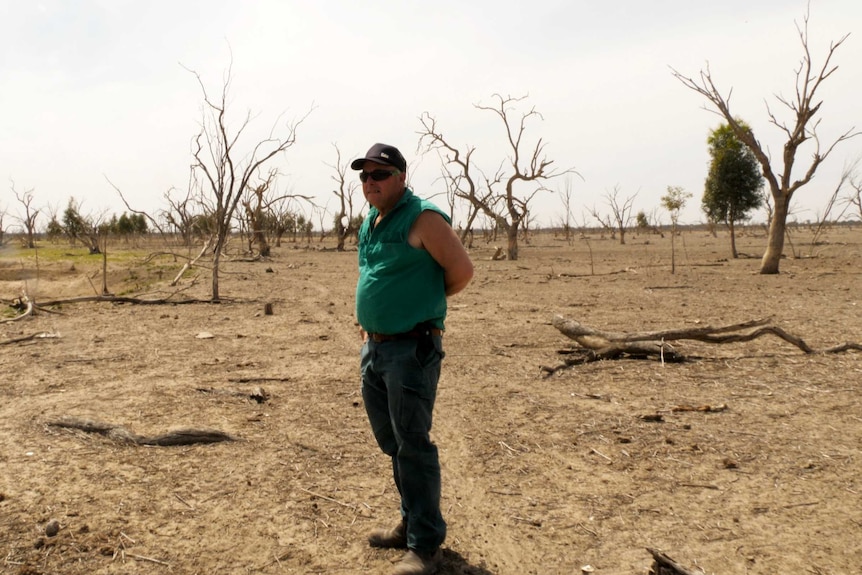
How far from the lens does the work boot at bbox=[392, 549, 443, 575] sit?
249 cm

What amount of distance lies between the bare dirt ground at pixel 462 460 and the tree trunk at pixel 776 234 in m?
7.72

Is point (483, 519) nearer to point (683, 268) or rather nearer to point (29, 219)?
point (683, 268)

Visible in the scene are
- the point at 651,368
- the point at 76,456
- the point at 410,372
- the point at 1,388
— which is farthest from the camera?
the point at 651,368

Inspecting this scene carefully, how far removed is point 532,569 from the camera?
8.57 feet

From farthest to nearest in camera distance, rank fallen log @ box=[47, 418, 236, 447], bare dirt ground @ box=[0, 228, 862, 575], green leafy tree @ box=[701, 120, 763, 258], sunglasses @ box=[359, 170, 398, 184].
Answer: green leafy tree @ box=[701, 120, 763, 258] < fallen log @ box=[47, 418, 236, 447] < bare dirt ground @ box=[0, 228, 862, 575] < sunglasses @ box=[359, 170, 398, 184]

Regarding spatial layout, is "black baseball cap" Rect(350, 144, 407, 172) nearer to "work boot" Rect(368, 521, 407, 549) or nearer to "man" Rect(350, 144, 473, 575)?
"man" Rect(350, 144, 473, 575)

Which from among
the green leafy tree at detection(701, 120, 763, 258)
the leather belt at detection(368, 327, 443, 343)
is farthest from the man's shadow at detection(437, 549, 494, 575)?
the green leafy tree at detection(701, 120, 763, 258)

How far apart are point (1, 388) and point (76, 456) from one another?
226 centimetres

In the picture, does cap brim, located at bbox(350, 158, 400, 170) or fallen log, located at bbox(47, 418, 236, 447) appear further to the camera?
fallen log, located at bbox(47, 418, 236, 447)

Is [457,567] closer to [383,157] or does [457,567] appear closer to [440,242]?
[440,242]

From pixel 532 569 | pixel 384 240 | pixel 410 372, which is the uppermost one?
pixel 384 240

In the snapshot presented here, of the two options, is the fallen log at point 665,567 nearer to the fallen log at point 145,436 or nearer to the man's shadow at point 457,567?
the man's shadow at point 457,567

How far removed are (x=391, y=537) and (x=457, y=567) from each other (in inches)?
12.3

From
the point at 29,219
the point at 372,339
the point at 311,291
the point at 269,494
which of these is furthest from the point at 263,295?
the point at 29,219
